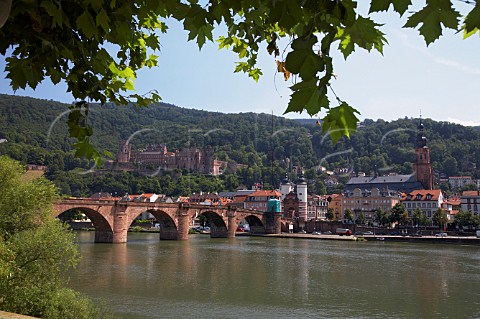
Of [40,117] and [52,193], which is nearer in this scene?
[52,193]

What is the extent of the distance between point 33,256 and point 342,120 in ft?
37.7

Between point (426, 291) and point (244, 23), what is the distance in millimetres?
17050

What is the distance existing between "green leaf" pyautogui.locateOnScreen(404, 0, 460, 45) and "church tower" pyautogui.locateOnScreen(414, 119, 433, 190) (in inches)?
3351

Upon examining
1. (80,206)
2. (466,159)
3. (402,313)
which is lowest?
(402,313)

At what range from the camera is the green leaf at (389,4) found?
144cm

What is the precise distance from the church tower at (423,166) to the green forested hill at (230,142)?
756 inches

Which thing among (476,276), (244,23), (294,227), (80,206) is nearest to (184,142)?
(294,227)

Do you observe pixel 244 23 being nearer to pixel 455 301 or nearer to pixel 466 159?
pixel 455 301

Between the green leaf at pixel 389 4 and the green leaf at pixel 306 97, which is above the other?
the green leaf at pixel 389 4

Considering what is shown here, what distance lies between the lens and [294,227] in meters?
68.8

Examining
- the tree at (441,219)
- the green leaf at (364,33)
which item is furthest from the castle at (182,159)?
the green leaf at (364,33)

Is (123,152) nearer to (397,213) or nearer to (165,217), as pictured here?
(165,217)

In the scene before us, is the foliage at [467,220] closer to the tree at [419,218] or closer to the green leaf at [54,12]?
the tree at [419,218]

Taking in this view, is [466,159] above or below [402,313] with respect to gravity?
above
